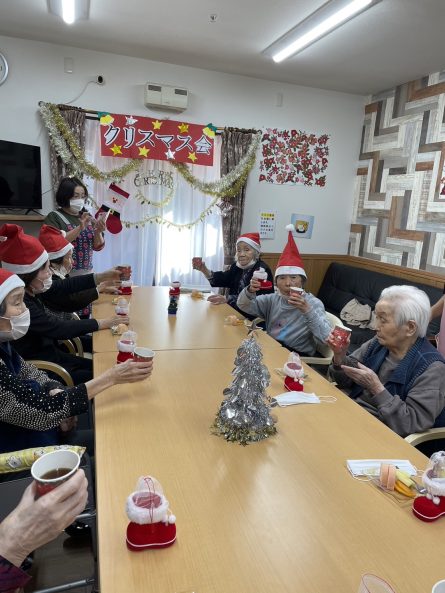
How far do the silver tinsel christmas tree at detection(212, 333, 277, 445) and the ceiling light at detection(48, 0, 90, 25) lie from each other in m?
3.26

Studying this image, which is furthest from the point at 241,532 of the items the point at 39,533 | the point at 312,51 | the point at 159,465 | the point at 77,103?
the point at 77,103

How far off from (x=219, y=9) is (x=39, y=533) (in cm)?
366

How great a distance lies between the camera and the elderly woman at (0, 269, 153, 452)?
1451 mm

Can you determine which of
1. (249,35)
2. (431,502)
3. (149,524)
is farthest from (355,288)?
(149,524)

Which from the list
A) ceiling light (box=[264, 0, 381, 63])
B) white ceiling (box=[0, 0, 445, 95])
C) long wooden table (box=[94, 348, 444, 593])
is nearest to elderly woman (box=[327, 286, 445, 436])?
long wooden table (box=[94, 348, 444, 593])

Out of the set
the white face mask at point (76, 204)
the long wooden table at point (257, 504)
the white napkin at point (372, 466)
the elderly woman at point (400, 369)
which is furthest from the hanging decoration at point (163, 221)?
the white napkin at point (372, 466)

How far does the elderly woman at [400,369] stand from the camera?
5.50 feet

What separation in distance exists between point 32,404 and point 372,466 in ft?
3.86

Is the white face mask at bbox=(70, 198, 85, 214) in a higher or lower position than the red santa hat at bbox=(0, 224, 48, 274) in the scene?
higher

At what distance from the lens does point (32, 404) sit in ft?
4.83

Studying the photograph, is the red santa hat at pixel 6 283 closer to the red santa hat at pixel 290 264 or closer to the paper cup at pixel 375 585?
the paper cup at pixel 375 585

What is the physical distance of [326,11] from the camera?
3049 millimetres

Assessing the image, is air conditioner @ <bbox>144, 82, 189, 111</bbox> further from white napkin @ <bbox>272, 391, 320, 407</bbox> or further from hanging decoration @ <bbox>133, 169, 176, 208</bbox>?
A: white napkin @ <bbox>272, 391, 320, 407</bbox>

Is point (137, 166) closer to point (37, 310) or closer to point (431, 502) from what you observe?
point (37, 310)
